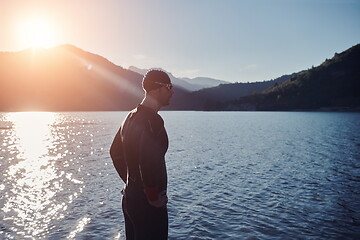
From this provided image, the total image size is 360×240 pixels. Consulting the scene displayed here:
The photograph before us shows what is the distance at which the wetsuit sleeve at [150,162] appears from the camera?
4160 millimetres

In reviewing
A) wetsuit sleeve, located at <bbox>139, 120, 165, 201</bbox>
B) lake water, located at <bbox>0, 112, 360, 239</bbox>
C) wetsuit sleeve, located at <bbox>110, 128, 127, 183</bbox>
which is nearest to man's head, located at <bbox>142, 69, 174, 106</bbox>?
wetsuit sleeve, located at <bbox>139, 120, 165, 201</bbox>

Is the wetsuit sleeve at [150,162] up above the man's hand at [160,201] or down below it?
above

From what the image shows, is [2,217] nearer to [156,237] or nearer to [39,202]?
[39,202]

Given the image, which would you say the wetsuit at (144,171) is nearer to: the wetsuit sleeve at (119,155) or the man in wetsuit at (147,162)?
the man in wetsuit at (147,162)

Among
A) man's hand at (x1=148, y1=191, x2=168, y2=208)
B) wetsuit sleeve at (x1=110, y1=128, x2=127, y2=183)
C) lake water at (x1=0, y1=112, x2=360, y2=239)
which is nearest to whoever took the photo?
man's hand at (x1=148, y1=191, x2=168, y2=208)

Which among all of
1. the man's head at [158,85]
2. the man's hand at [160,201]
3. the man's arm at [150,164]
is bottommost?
the man's hand at [160,201]

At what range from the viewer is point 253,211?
14.6 metres

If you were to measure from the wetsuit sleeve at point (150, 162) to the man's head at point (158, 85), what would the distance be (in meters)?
0.72

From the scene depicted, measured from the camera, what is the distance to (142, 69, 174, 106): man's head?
466 centimetres

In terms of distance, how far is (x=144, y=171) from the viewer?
4.17 metres

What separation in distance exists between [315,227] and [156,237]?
1096cm

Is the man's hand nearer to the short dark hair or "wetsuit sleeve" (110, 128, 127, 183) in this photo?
"wetsuit sleeve" (110, 128, 127, 183)

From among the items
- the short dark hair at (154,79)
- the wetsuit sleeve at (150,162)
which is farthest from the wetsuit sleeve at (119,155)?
the short dark hair at (154,79)

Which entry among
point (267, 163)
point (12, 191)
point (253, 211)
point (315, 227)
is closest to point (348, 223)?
point (315, 227)
